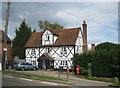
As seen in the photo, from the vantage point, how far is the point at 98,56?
34281 mm

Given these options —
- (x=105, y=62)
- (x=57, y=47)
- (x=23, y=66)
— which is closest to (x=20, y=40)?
(x=57, y=47)

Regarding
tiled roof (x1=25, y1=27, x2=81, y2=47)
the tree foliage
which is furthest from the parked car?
the tree foliage

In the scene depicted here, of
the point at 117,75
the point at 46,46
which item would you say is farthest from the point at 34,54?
the point at 117,75

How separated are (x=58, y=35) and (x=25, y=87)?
36213mm

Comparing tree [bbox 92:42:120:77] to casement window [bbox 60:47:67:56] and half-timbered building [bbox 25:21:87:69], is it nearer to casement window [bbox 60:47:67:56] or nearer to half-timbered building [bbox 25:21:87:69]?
half-timbered building [bbox 25:21:87:69]

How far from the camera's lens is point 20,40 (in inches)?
2837

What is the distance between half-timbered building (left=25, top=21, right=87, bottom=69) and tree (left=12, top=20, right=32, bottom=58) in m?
16.7

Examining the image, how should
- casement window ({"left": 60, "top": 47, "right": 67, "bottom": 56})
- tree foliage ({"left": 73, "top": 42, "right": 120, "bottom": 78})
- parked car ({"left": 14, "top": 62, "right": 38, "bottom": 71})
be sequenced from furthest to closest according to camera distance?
casement window ({"left": 60, "top": 47, "right": 67, "bottom": 56})
parked car ({"left": 14, "top": 62, "right": 38, "bottom": 71})
tree foliage ({"left": 73, "top": 42, "right": 120, "bottom": 78})

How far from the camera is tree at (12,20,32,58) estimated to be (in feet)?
233

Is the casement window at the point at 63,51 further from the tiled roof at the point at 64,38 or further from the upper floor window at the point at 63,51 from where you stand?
the tiled roof at the point at 64,38

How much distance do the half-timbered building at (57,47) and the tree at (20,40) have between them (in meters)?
16.7

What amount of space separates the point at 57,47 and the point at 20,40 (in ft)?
79.5

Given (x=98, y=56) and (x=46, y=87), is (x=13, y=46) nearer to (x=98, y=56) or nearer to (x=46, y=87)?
(x=98, y=56)

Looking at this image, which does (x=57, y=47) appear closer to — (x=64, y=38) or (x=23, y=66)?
(x=64, y=38)
